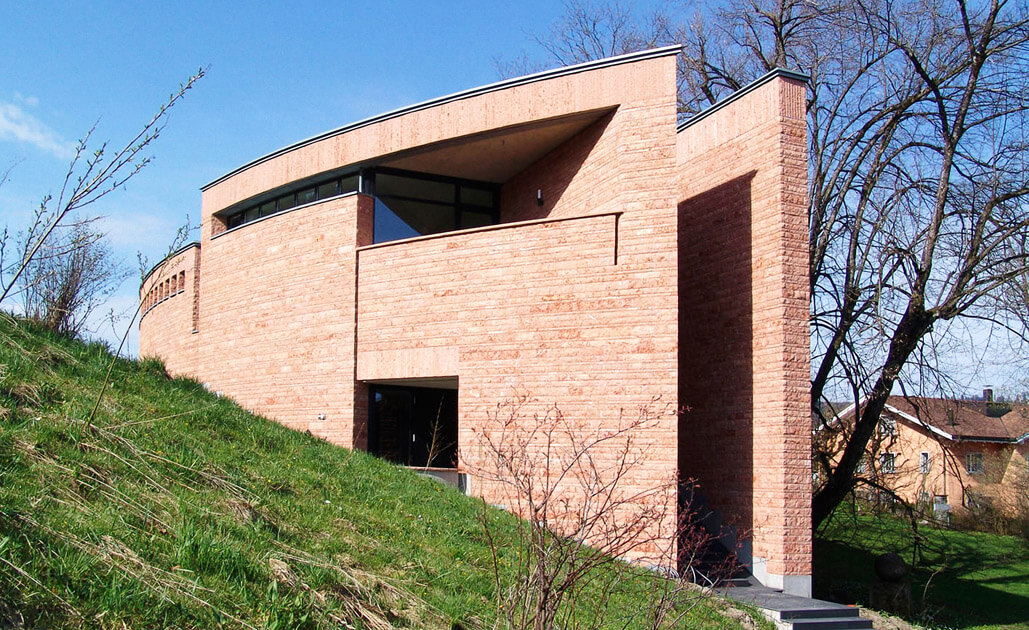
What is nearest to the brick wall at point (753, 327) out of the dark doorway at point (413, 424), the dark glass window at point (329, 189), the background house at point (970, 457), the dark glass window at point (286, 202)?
the dark doorway at point (413, 424)

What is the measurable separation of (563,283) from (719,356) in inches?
118

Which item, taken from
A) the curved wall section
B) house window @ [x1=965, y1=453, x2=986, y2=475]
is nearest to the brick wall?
the curved wall section

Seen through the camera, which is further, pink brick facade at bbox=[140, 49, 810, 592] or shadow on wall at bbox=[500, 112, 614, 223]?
shadow on wall at bbox=[500, 112, 614, 223]

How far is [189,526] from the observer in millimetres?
5969

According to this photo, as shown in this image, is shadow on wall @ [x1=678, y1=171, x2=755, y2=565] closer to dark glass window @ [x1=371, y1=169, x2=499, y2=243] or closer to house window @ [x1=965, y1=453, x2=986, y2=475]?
dark glass window @ [x1=371, y1=169, x2=499, y2=243]

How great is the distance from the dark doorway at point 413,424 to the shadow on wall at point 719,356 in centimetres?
441

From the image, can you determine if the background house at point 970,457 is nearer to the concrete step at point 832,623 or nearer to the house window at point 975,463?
the house window at point 975,463

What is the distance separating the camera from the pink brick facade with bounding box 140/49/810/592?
1270 centimetres

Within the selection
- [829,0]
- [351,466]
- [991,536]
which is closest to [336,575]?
[351,466]

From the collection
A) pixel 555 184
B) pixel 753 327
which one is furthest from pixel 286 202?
pixel 753 327

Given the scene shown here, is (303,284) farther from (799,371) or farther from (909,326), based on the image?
(909,326)

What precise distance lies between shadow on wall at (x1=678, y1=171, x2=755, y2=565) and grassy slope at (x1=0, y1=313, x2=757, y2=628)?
141 inches

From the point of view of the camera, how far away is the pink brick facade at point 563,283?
12.7 metres

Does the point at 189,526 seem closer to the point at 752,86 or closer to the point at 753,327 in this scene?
the point at 753,327
